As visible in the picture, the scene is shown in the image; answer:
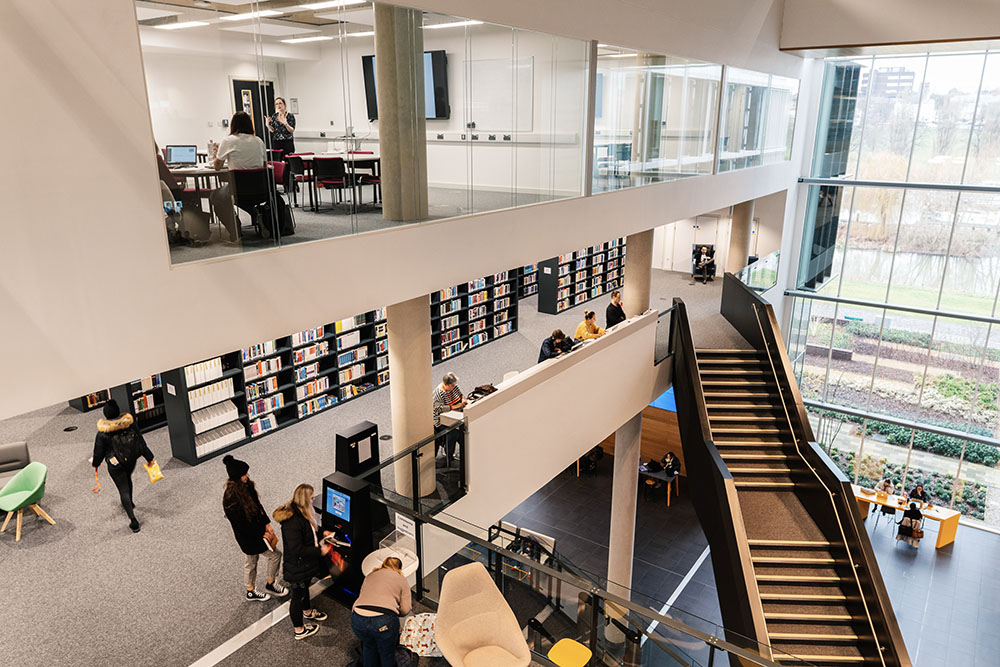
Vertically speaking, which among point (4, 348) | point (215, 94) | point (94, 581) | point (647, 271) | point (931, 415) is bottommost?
point (931, 415)

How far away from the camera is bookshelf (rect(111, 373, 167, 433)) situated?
9.53 metres

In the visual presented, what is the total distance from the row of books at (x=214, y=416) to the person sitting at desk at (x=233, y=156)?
212 inches

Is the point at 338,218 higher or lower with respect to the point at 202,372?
higher

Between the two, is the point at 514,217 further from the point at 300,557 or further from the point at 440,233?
the point at 300,557

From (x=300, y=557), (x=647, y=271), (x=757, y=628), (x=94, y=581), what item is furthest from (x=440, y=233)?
(x=647, y=271)

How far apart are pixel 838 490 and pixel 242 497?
6.91m

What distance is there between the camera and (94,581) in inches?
255

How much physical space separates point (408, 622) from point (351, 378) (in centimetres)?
695

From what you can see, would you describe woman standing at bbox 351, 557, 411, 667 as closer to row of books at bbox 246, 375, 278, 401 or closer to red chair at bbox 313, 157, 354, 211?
red chair at bbox 313, 157, 354, 211

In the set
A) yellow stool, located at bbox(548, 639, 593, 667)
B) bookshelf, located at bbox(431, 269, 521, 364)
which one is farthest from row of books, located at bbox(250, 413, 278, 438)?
yellow stool, located at bbox(548, 639, 593, 667)

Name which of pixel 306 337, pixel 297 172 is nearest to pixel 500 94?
pixel 297 172

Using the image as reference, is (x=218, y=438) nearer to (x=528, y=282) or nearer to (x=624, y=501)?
(x=624, y=501)

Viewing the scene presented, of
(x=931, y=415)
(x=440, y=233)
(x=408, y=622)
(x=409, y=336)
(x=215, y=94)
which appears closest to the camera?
(x=215, y=94)

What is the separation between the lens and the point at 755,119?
43.4 ft
